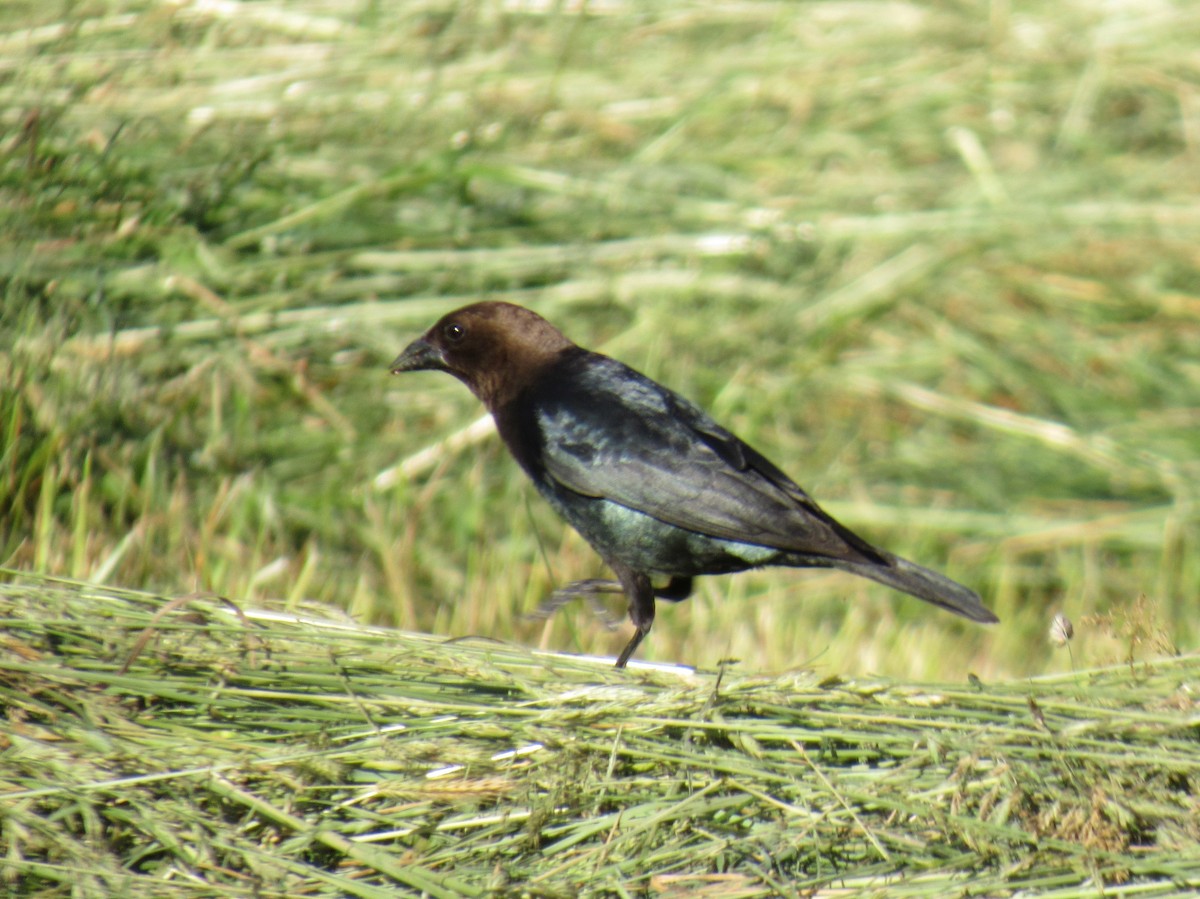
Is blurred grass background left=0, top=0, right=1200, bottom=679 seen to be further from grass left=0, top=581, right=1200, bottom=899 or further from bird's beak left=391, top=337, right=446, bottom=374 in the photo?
grass left=0, top=581, right=1200, bottom=899

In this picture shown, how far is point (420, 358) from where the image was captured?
16.0ft

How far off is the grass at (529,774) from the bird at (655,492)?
882 millimetres

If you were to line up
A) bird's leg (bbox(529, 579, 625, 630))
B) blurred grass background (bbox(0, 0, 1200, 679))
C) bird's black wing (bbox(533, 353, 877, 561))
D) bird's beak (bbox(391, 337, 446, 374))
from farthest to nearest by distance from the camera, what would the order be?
blurred grass background (bbox(0, 0, 1200, 679)) → bird's beak (bbox(391, 337, 446, 374)) → bird's leg (bbox(529, 579, 625, 630)) → bird's black wing (bbox(533, 353, 877, 561))

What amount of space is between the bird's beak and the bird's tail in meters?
1.52

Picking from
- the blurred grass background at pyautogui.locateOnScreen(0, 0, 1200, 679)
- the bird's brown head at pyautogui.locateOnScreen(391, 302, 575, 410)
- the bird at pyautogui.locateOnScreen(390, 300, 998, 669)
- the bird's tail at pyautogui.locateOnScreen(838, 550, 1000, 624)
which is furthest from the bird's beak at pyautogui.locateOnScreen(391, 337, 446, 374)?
the bird's tail at pyautogui.locateOnScreen(838, 550, 1000, 624)

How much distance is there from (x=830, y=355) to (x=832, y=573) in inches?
39.6

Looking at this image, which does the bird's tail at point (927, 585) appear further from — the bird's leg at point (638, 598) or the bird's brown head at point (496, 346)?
the bird's brown head at point (496, 346)

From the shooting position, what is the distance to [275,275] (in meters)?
5.49

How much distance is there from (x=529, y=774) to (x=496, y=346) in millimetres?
2025

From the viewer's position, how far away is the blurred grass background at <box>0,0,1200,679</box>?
16.3 ft

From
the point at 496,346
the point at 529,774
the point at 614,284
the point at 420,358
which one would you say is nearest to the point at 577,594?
the point at 496,346

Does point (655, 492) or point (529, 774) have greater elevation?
point (529, 774)

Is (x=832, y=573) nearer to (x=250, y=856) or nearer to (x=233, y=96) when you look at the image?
(x=233, y=96)

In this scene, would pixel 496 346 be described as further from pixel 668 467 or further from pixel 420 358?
pixel 668 467
